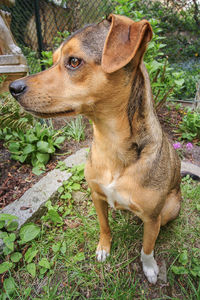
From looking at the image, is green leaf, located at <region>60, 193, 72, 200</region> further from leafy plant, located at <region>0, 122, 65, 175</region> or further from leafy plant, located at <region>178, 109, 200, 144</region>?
leafy plant, located at <region>178, 109, 200, 144</region>

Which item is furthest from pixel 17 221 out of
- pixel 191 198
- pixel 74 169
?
pixel 191 198

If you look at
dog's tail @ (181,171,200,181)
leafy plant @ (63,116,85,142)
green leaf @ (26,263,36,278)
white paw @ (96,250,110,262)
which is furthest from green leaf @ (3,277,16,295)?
dog's tail @ (181,171,200,181)

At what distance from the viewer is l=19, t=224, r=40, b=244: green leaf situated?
2081 mm

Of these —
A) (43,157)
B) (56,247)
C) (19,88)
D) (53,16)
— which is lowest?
(56,247)

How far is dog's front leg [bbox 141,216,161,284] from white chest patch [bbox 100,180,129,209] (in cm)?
28

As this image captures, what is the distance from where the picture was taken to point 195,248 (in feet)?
7.59

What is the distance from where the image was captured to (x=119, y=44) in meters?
1.21

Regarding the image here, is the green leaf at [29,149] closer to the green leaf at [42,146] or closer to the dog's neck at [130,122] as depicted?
the green leaf at [42,146]

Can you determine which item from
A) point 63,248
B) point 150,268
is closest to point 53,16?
point 63,248

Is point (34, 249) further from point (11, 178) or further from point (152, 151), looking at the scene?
point (152, 151)

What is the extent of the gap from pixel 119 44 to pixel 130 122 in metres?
0.50

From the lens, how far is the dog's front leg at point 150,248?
179 cm

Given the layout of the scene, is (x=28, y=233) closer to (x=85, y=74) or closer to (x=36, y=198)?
(x=36, y=198)

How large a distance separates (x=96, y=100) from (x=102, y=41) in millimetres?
362
